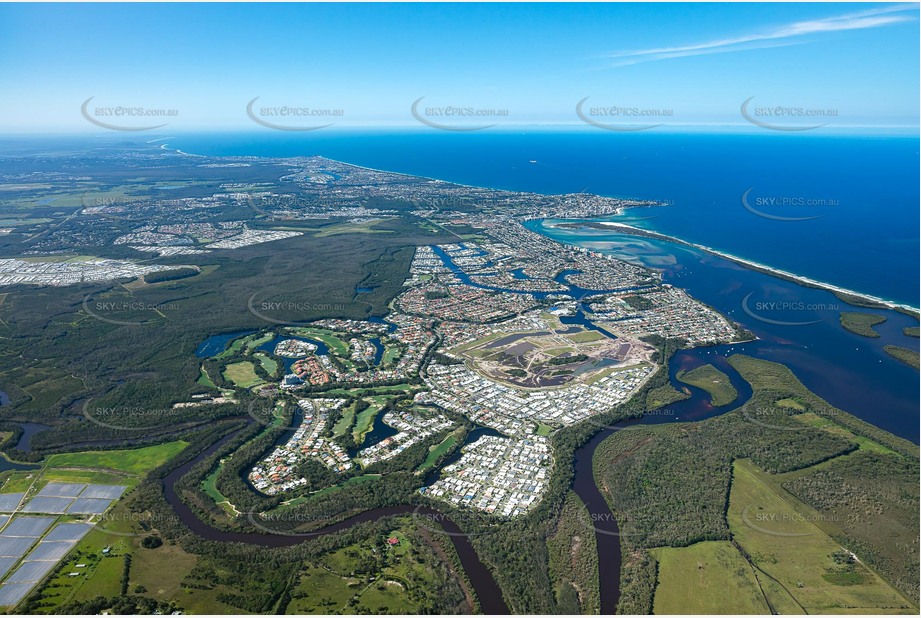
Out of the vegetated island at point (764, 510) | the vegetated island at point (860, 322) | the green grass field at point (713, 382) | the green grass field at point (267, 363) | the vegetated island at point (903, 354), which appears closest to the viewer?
the vegetated island at point (764, 510)

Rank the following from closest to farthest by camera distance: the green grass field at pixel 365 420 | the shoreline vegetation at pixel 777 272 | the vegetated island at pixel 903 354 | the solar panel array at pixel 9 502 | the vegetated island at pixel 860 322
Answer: the solar panel array at pixel 9 502, the green grass field at pixel 365 420, the vegetated island at pixel 903 354, the vegetated island at pixel 860 322, the shoreline vegetation at pixel 777 272

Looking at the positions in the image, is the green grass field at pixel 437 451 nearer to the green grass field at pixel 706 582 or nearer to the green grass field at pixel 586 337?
the green grass field at pixel 706 582

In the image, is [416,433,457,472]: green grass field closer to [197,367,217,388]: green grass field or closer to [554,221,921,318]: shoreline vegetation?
[197,367,217,388]: green grass field

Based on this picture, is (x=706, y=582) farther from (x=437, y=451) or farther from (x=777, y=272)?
(x=777, y=272)

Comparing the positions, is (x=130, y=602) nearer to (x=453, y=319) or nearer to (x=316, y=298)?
(x=453, y=319)

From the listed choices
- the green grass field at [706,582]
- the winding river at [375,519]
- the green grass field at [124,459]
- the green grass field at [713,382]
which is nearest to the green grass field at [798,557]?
the green grass field at [706,582]

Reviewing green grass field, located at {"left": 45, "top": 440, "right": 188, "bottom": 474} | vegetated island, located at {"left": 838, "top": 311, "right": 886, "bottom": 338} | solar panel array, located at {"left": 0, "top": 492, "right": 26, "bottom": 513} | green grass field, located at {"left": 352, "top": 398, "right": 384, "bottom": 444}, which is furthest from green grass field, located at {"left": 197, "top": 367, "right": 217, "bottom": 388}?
vegetated island, located at {"left": 838, "top": 311, "right": 886, "bottom": 338}

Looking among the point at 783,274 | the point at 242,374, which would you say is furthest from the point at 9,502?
the point at 783,274
